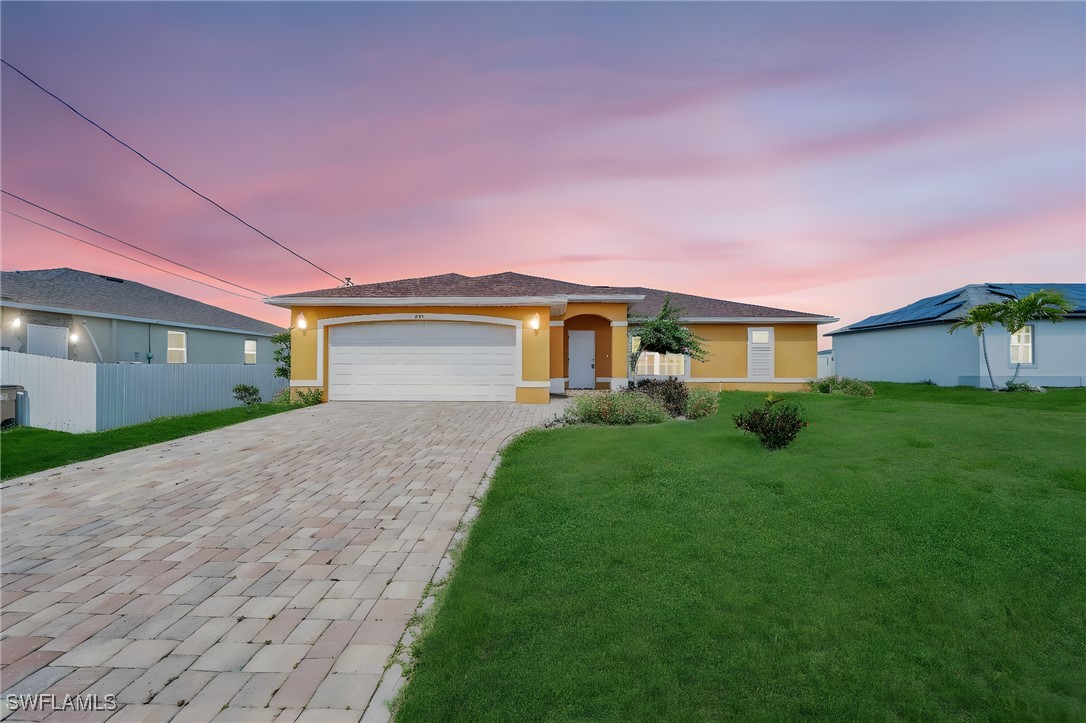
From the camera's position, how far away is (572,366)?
19156mm

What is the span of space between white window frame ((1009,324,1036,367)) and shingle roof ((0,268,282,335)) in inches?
1397

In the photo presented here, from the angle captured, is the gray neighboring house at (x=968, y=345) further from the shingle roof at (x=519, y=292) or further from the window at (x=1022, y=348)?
the shingle roof at (x=519, y=292)

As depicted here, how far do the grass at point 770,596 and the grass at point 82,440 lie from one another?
7.70 m

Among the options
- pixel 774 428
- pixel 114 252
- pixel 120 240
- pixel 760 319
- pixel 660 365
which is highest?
pixel 120 240

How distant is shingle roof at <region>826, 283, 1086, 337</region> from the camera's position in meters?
20.6

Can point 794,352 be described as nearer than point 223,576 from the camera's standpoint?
No

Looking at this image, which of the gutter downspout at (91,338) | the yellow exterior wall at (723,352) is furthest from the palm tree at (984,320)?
the gutter downspout at (91,338)

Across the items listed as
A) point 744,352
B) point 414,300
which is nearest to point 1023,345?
point 744,352

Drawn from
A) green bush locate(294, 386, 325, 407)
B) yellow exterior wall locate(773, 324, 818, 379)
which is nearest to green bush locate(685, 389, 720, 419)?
yellow exterior wall locate(773, 324, 818, 379)

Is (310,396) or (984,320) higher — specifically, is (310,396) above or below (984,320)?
below

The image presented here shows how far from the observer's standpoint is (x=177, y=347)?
2159cm

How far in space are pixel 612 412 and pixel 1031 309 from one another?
17.9 m

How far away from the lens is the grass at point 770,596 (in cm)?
238

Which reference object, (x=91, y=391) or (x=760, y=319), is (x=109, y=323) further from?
(x=760, y=319)
